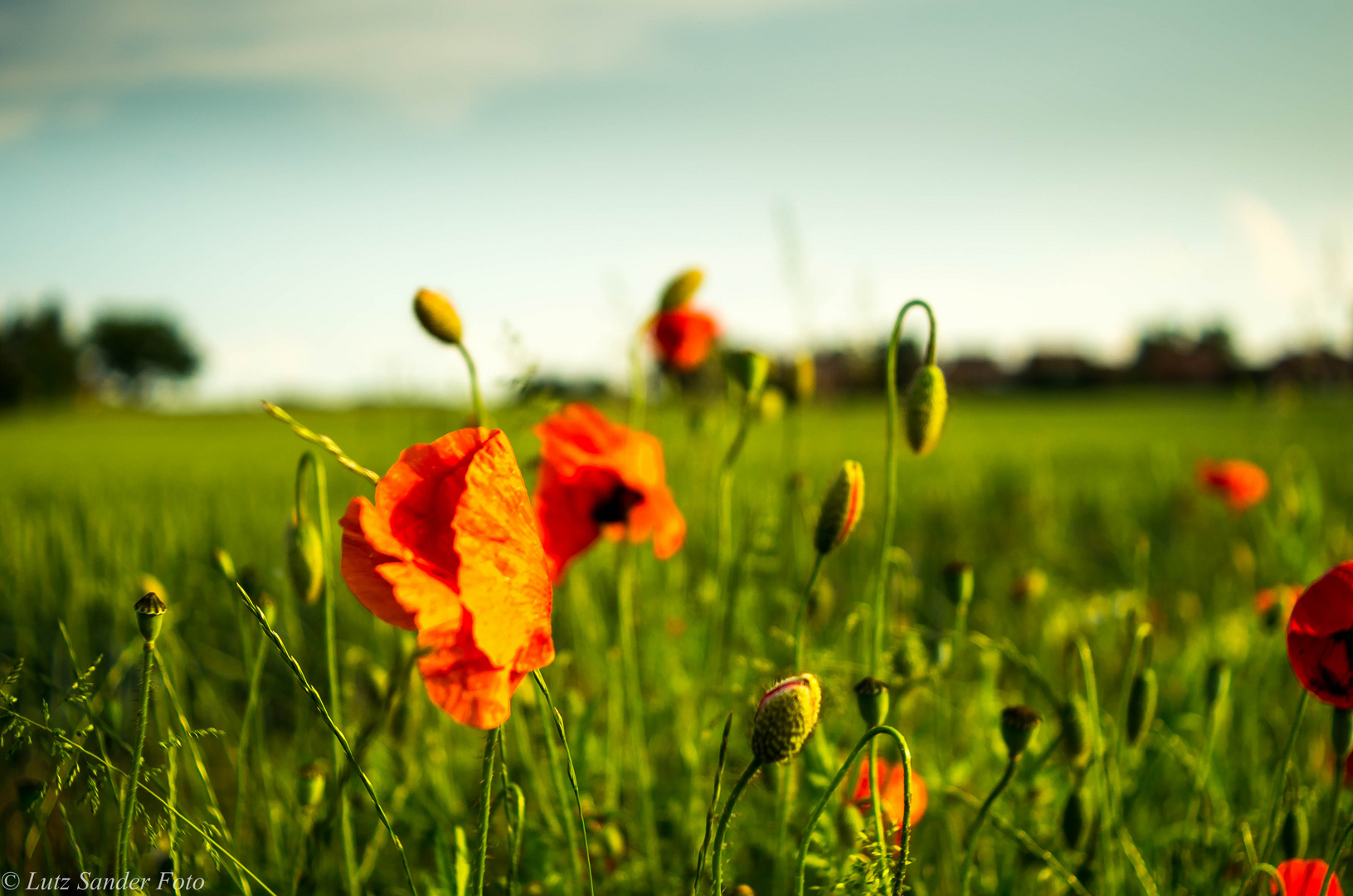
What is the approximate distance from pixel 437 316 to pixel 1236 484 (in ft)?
7.68

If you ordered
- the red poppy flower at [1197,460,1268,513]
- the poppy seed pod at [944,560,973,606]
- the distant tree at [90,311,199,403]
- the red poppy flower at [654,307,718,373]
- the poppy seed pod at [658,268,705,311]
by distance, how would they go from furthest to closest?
the distant tree at [90,311,199,403] → the red poppy flower at [1197,460,1268,513] → the red poppy flower at [654,307,718,373] → the poppy seed pod at [658,268,705,311] → the poppy seed pod at [944,560,973,606]

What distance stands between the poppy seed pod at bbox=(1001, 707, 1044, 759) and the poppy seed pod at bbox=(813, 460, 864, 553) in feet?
0.70

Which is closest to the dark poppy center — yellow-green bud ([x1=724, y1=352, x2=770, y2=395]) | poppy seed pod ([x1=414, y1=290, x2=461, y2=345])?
yellow-green bud ([x1=724, y1=352, x2=770, y2=395])

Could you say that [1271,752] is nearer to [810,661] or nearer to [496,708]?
[810,661]

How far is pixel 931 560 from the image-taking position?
101 inches

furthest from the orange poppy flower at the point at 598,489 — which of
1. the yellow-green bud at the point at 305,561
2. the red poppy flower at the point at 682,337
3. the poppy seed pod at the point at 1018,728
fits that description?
the red poppy flower at the point at 682,337

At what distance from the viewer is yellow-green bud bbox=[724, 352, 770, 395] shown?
1.00m

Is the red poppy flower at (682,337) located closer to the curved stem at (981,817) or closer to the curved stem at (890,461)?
the curved stem at (890,461)

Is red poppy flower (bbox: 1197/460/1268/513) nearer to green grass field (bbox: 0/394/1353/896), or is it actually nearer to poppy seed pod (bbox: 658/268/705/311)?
green grass field (bbox: 0/394/1353/896)

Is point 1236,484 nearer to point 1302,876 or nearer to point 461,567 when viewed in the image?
point 1302,876

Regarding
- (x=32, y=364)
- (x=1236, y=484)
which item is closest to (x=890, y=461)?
(x=1236, y=484)

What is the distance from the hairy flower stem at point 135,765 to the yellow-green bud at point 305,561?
249 mm

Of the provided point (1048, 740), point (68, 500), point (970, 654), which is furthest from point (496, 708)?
point (68, 500)

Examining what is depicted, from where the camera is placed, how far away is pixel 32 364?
1284 centimetres
